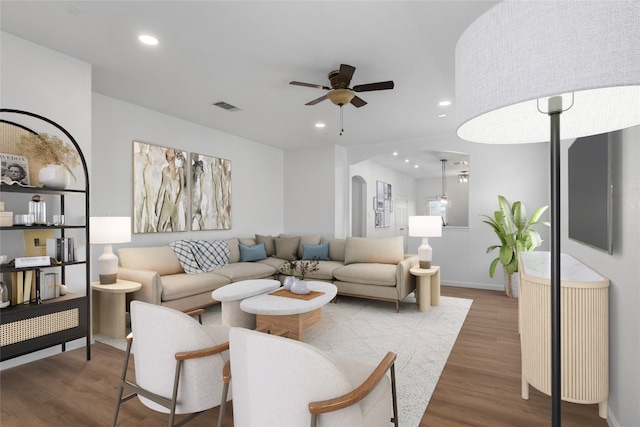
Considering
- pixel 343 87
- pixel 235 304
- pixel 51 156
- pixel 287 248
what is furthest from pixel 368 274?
pixel 51 156

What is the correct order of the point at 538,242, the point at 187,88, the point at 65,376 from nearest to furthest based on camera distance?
the point at 65,376 < the point at 187,88 < the point at 538,242

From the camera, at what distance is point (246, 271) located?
4715 mm

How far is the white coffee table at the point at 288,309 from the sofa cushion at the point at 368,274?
1145mm

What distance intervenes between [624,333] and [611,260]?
416mm

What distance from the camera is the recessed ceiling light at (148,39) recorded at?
2709 mm

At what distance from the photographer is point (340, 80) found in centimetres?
319

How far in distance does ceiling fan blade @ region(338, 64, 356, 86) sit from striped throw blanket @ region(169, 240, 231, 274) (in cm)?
298

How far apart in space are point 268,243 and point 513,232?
406cm

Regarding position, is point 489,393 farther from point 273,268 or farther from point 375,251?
point 273,268

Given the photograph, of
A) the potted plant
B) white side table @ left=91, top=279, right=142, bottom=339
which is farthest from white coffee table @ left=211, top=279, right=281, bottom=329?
the potted plant

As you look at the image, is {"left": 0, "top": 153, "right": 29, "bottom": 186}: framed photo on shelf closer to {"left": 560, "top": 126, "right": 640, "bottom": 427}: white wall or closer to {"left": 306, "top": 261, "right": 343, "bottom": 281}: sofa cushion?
{"left": 306, "top": 261, "right": 343, "bottom": 281}: sofa cushion

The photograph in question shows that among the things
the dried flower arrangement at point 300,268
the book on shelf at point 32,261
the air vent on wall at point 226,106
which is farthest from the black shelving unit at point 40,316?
the dried flower arrangement at point 300,268

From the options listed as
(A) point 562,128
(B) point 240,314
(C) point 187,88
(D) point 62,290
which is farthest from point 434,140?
(D) point 62,290

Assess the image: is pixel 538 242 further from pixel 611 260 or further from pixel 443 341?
pixel 611 260
